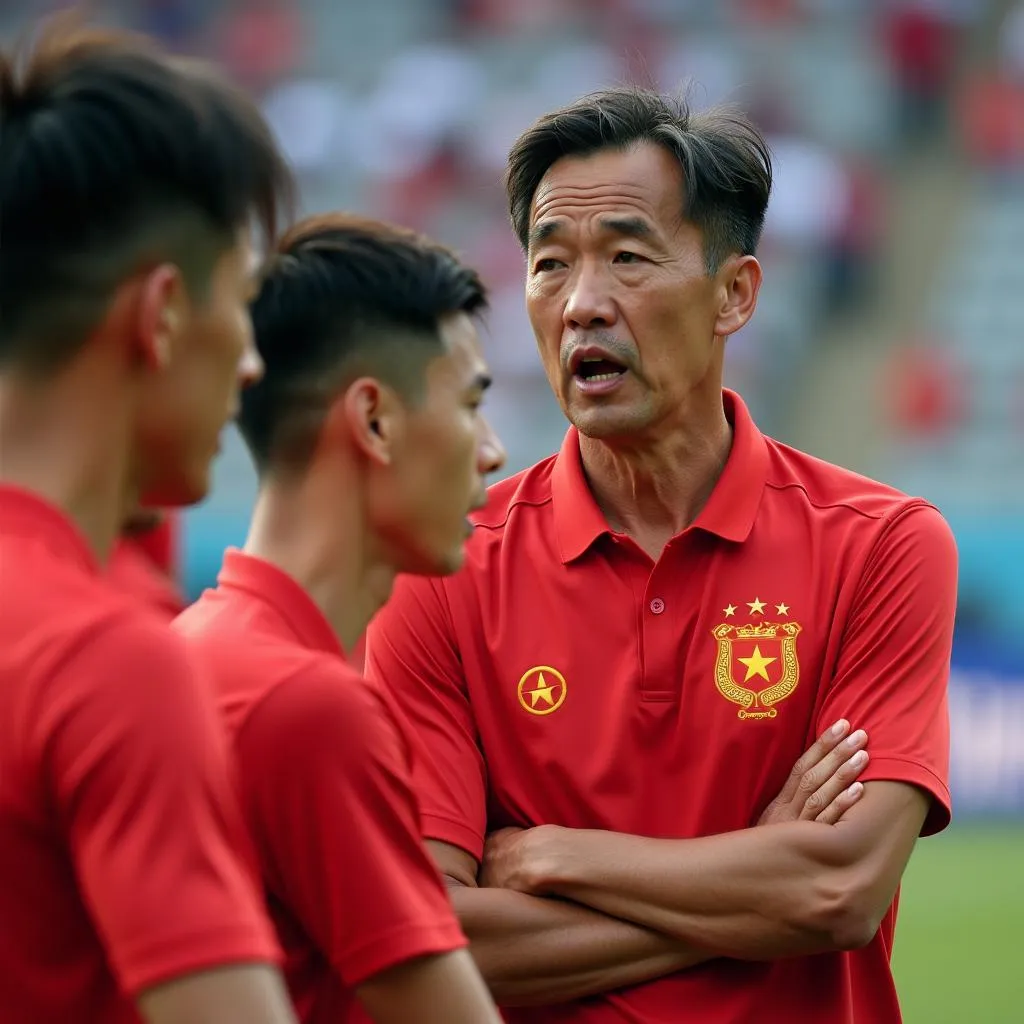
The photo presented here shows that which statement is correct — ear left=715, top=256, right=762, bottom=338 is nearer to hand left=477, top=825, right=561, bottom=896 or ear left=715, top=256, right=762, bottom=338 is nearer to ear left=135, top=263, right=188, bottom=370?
hand left=477, top=825, right=561, bottom=896

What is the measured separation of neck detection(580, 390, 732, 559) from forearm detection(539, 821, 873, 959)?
0.61 metres

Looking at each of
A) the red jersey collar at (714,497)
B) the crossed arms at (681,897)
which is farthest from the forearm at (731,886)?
the red jersey collar at (714,497)

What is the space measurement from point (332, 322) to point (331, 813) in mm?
747

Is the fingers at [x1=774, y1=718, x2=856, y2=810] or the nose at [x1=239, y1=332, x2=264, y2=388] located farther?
the fingers at [x1=774, y1=718, x2=856, y2=810]

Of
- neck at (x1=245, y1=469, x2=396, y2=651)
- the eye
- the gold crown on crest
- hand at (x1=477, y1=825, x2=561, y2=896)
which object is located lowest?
hand at (x1=477, y1=825, x2=561, y2=896)

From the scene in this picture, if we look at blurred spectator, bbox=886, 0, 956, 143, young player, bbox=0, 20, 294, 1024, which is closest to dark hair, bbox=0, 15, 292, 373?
young player, bbox=0, 20, 294, 1024

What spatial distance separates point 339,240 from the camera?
8.18ft

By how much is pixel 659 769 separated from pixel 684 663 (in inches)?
7.6

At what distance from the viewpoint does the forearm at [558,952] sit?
9.52ft

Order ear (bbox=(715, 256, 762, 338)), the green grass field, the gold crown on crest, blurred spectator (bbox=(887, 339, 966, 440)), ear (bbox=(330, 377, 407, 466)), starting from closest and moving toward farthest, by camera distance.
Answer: ear (bbox=(330, 377, 407, 466)), the gold crown on crest, ear (bbox=(715, 256, 762, 338)), the green grass field, blurred spectator (bbox=(887, 339, 966, 440))

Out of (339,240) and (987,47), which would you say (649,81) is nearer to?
(339,240)

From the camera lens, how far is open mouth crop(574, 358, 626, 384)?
130 inches

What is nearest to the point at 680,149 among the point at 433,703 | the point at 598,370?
the point at 598,370

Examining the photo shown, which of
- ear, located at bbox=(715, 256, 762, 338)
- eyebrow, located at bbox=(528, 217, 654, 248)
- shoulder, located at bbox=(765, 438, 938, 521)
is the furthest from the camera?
ear, located at bbox=(715, 256, 762, 338)
